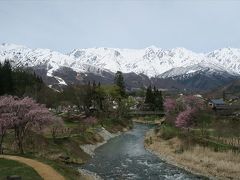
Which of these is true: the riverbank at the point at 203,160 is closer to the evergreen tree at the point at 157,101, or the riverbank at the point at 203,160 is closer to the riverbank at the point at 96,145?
the riverbank at the point at 96,145

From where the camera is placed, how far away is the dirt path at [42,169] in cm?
3502

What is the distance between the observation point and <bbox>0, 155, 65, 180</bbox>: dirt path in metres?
35.0

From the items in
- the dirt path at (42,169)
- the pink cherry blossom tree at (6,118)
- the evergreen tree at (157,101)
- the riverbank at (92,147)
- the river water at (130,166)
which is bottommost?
the river water at (130,166)

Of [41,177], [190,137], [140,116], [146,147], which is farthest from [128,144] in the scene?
[140,116]

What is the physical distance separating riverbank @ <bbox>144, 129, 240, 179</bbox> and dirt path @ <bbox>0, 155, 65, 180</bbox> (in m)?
19.5

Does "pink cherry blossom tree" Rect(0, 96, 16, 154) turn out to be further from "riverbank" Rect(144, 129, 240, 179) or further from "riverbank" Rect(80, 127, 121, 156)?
"riverbank" Rect(144, 129, 240, 179)

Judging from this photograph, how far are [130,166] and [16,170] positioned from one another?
22.4m

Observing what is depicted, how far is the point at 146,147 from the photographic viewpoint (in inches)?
3061

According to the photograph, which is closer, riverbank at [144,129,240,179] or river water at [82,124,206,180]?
riverbank at [144,129,240,179]

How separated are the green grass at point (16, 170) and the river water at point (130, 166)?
1184 cm

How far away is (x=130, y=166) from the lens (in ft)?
182

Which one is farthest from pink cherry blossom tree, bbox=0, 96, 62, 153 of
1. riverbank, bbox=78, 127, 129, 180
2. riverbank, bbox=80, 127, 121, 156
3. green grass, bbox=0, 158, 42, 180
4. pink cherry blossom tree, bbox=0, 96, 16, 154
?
riverbank, bbox=80, 127, 121, 156

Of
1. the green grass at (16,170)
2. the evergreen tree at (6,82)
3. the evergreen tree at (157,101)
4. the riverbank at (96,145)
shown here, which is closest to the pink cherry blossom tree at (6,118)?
the green grass at (16,170)

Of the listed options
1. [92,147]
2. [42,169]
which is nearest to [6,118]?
[42,169]
